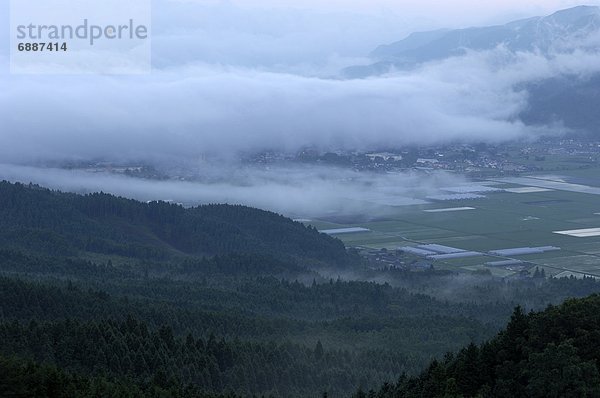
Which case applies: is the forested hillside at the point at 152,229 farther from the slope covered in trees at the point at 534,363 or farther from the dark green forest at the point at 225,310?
the slope covered in trees at the point at 534,363

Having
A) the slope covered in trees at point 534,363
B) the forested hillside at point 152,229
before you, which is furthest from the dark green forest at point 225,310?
the forested hillside at point 152,229

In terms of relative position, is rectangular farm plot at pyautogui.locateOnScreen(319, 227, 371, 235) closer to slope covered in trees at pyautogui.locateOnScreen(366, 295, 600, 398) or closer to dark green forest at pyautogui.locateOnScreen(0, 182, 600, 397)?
dark green forest at pyautogui.locateOnScreen(0, 182, 600, 397)

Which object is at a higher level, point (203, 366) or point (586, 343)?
point (586, 343)

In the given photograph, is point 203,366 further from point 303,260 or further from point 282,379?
point 303,260

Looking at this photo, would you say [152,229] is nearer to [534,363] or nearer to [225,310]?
[225,310]

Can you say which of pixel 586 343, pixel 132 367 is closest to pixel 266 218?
pixel 132 367

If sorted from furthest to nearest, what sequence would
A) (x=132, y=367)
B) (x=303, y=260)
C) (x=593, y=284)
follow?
1. (x=303, y=260)
2. (x=593, y=284)
3. (x=132, y=367)
